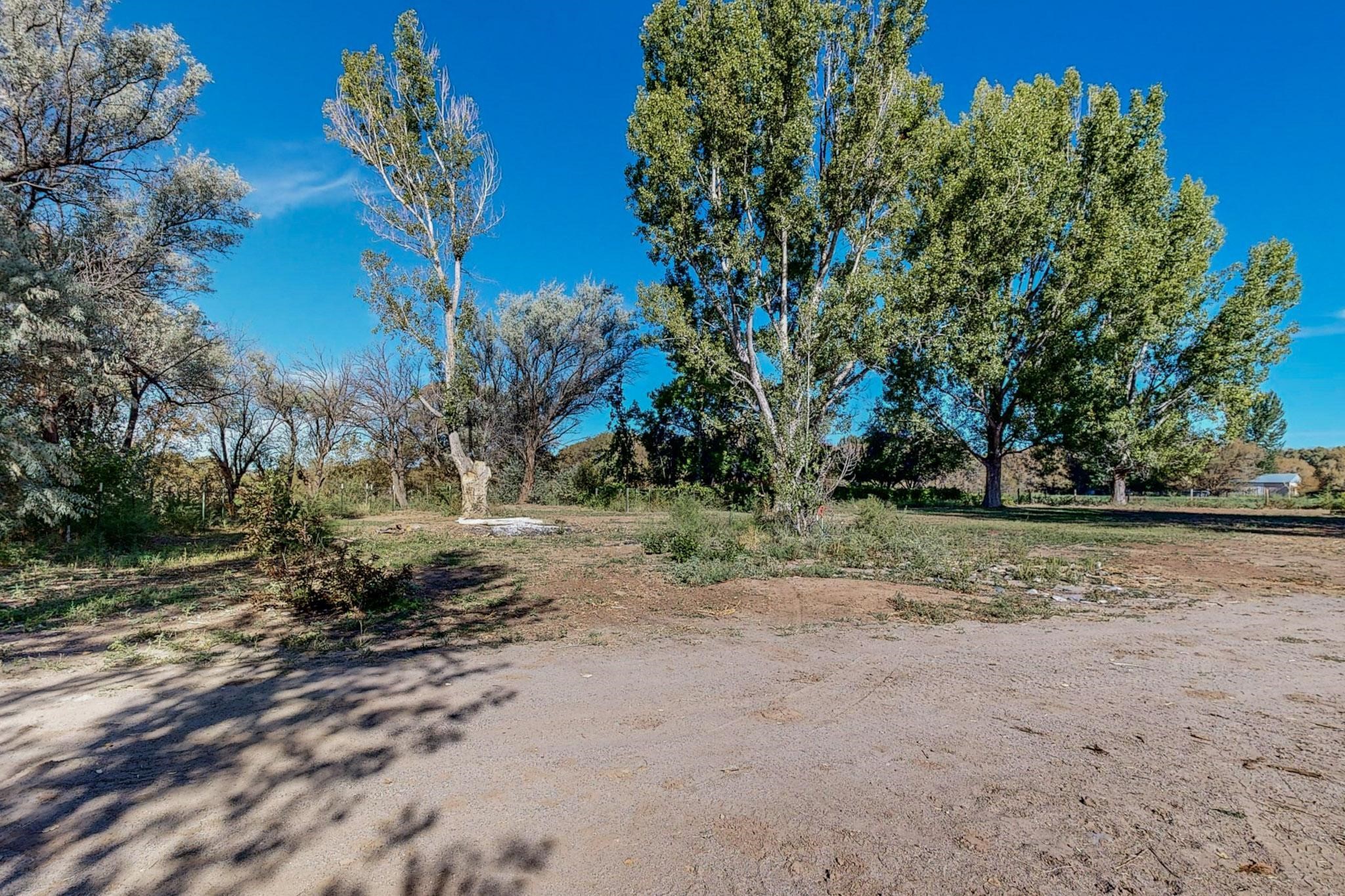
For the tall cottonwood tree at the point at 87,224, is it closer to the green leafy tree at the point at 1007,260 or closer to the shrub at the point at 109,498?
the shrub at the point at 109,498

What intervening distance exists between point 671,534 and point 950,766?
7.76 m

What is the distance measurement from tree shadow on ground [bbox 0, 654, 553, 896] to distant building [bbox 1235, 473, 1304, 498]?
68.7 meters

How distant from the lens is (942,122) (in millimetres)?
19781

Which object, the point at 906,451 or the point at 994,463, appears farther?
the point at 906,451

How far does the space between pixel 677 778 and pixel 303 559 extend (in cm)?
481

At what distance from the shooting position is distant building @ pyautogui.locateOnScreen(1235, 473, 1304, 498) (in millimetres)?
54281

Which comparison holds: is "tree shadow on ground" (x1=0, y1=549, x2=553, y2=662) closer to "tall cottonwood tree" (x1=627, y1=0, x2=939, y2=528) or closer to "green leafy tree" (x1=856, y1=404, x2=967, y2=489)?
"tall cottonwood tree" (x1=627, y1=0, x2=939, y2=528)

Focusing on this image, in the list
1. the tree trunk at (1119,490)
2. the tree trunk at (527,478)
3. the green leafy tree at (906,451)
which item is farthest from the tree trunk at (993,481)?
the tree trunk at (527,478)

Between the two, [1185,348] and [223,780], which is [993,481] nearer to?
[1185,348]

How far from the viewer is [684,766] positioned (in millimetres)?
2812

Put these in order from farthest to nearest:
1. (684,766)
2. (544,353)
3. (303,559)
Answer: (544,353) → (303,559) → (684,766)

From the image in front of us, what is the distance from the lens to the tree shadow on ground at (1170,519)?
52.3 ft

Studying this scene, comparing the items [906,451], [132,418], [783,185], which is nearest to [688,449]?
[906,451]

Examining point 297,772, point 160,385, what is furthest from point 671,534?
point 160,385
